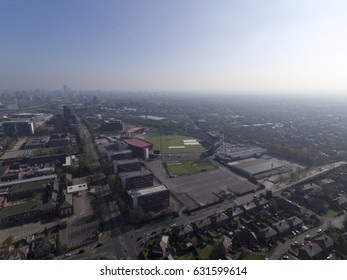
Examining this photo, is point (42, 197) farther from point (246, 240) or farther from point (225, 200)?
point (246, 240)

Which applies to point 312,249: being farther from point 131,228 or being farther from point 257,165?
point 257,165

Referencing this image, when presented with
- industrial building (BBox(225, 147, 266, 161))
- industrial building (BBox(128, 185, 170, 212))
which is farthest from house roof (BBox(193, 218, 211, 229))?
industrial building (BBox(225, 147, 266, 161))

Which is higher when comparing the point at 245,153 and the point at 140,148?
the point at 140,148

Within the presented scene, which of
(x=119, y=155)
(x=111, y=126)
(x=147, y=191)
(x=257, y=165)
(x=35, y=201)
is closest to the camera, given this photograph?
(x=35, y=201)

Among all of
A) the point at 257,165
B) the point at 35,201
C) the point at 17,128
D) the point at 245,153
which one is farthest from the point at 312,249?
the point at 17,128

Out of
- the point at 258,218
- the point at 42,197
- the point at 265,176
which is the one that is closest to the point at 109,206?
the point at 42,197

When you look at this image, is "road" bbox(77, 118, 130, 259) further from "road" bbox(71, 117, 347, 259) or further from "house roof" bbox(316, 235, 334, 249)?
"house roof" bbox(316, 235, 334, 249)
